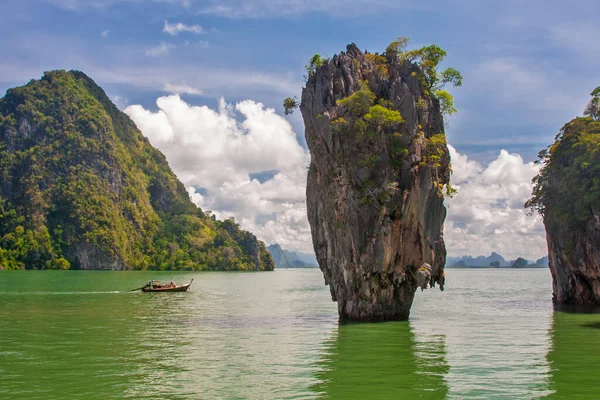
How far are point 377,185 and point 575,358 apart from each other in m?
14.6

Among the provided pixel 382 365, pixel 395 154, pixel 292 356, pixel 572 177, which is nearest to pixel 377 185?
pixel 395 154

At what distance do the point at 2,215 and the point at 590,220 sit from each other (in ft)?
577

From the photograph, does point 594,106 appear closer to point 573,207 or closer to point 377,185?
point 573,207

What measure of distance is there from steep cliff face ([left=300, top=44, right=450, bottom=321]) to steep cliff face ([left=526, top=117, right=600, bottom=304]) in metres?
13.5

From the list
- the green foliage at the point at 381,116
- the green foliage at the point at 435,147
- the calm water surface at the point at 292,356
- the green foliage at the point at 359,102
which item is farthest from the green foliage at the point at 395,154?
the calm water surface at the point at 292,356

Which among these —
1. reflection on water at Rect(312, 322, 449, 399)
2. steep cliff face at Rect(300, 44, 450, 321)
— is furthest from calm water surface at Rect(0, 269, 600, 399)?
steep cliff face at Rect(300, 44, 450, 321)

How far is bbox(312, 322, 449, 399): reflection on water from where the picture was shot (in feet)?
57.8

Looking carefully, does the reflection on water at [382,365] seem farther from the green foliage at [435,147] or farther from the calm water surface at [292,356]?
the green foliage at [435,147]

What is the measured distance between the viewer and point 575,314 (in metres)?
39.8

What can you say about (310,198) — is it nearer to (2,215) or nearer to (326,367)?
(326,367)

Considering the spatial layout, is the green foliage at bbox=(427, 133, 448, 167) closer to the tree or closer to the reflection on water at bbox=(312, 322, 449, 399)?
the reflection on water at bbox=(312, 322, 449, 399)

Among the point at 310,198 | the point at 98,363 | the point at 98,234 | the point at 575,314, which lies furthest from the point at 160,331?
the point at 98,234

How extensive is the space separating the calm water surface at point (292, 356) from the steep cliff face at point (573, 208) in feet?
21.3

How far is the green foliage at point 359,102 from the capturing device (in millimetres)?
34000
